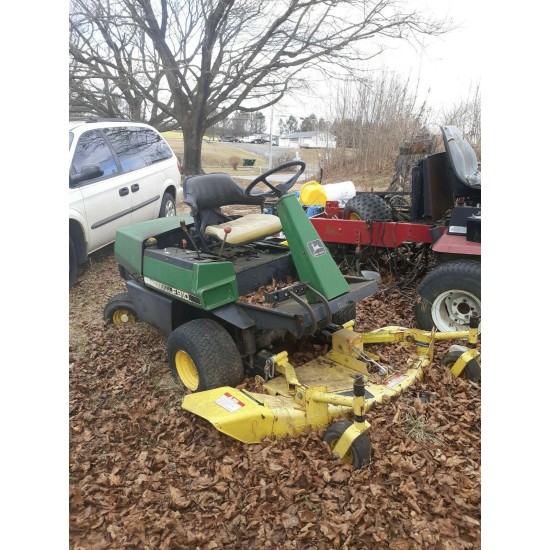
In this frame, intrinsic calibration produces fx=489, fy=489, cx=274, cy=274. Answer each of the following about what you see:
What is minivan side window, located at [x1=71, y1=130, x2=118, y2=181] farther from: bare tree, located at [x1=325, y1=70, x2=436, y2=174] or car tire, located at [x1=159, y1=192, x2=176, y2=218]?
bare tree, located at [x1=325, y1=70, x2=436, y2=174]

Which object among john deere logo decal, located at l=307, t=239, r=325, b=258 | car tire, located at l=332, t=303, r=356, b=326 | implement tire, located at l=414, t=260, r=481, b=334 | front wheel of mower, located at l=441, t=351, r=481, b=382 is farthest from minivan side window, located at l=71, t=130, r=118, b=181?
front wheel of mower, located at l=441, t=351, r=481, b=382

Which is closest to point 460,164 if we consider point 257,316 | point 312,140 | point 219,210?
point 219,210

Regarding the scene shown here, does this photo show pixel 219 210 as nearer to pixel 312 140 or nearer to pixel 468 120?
pixel 468 120

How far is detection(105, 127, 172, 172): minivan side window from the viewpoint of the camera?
4.61m

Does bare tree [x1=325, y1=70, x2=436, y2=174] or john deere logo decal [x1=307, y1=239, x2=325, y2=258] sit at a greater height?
bare tree [x1=325, y1=70, x2=436, y2=174]

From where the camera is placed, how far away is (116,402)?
3014 millimetres

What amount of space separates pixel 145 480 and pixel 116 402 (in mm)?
807

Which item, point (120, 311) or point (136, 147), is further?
point (136, 147)

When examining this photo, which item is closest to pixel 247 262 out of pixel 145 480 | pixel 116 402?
pixel 116 402

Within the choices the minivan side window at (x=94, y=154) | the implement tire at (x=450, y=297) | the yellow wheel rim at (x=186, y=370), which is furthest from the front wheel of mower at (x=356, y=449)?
the minivan side window at (x=94, y=154)

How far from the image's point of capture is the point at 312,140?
A: 33.1 feet

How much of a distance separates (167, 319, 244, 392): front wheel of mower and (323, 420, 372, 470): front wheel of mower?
789 millimetres

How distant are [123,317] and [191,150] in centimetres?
326

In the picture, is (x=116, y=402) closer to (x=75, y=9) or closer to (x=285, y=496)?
(x=285, y=496)
